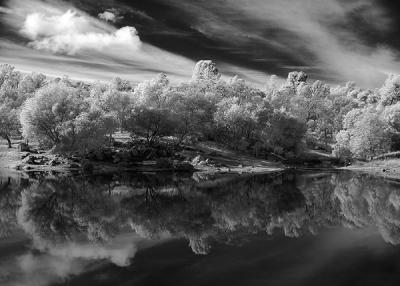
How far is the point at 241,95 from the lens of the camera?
428ft

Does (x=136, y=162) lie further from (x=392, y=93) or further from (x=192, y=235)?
(x=392, y=93)

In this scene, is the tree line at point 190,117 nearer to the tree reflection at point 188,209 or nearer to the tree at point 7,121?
the tree at point 7,121

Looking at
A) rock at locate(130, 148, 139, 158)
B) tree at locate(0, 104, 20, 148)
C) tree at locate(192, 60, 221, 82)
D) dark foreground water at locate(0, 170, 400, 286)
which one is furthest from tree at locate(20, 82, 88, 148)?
tree at locate(192, 60, 221, 82)

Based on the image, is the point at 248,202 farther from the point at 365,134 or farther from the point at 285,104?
the point at 285,104

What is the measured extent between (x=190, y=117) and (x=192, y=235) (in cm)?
6885

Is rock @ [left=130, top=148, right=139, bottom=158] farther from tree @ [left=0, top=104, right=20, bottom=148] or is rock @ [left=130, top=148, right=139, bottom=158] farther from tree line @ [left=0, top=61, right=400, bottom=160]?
tree @ [left=0, top=104, right=20, bottom=148]

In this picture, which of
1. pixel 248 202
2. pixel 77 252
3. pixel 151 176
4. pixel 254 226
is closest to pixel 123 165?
pixel 151 176

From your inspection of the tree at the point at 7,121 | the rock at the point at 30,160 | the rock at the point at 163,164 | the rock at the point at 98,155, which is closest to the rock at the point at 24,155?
the rock at the point at 30,160

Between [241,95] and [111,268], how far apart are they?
111 meters

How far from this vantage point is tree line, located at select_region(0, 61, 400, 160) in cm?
7788

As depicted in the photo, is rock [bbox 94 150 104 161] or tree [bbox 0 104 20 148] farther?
tree [bbox 0 104 20 148]

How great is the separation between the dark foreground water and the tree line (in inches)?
801

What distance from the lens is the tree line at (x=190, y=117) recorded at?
77.9 meters

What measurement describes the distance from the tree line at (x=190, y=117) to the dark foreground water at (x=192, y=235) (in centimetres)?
2035
